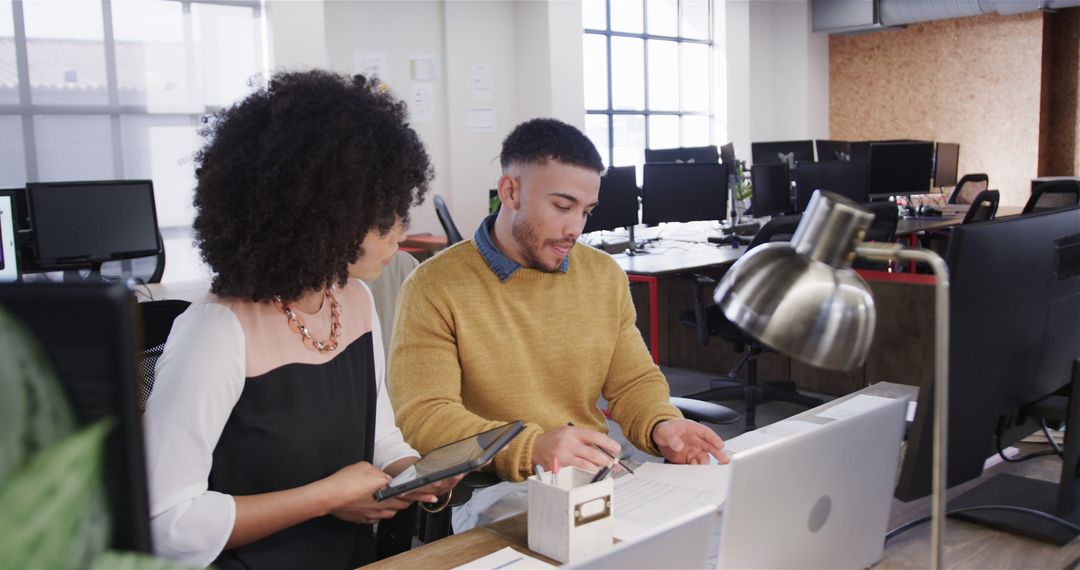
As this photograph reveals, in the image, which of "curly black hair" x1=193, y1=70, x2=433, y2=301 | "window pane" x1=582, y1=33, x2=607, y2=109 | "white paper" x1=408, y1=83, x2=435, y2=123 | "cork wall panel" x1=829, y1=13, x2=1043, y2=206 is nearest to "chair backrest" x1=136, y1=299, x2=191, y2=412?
"curly black hair" x1=193, y1=70, x2=433, y2=301

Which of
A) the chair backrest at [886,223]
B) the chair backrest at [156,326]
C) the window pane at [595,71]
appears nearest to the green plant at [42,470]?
the chair backrest at [156,326]

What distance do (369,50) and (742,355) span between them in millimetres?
3397

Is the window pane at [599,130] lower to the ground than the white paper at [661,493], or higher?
higher

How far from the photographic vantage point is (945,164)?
7.82 m

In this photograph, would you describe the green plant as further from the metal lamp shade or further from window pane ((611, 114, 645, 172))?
window pane ((611, 114, 645, 172))

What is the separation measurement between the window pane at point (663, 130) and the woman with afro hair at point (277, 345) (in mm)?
7819

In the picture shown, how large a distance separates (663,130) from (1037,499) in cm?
798

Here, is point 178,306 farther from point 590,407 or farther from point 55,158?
point 55,158

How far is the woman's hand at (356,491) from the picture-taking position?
4.05 ft

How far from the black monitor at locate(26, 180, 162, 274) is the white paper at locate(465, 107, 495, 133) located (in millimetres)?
3088

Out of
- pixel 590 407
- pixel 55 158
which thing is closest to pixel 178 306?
pixel 590 407

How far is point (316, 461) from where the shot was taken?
130 cm

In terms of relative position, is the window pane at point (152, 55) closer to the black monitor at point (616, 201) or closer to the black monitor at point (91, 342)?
the black monitor at point (616, 201)

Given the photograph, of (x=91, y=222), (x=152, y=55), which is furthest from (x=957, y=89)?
(x=91, y=222)
